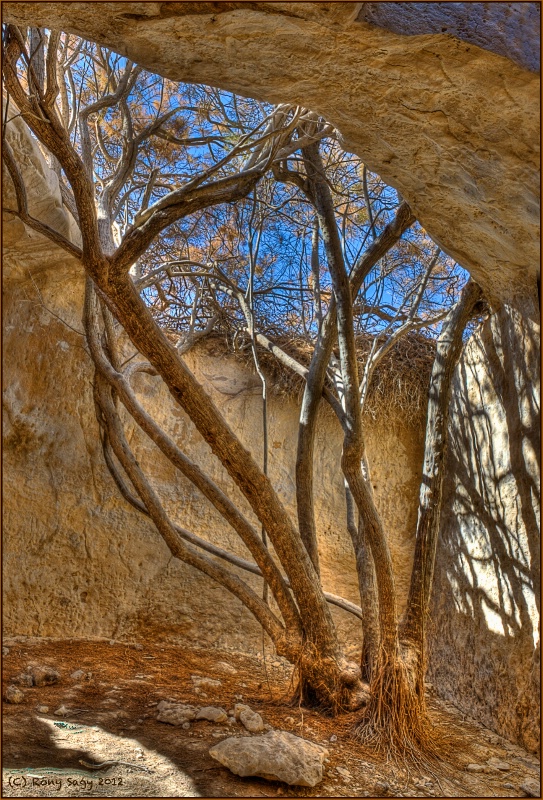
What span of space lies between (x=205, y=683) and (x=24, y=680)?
37.9 inches

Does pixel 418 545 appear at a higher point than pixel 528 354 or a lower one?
lower

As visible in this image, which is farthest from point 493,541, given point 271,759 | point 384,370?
point 384,370

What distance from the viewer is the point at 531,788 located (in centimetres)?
272

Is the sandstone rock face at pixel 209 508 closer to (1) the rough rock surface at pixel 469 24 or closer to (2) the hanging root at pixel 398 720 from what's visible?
(2) the hanging root at pixel 398 720

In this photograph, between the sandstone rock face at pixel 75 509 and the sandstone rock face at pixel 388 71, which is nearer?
the sandstone rock face at pixel 388 71

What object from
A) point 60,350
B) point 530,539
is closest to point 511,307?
point 530,539

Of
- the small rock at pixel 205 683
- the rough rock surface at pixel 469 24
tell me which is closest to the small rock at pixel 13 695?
the small rock at pixel 205 683

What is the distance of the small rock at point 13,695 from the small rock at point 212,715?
2.75 ft

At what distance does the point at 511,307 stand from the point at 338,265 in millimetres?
1008

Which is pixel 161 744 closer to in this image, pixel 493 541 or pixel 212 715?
pixel 212 715

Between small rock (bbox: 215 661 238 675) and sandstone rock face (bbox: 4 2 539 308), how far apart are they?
124 inches

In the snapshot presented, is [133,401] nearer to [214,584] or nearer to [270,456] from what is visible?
[214,584]

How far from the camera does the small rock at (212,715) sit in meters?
2.87

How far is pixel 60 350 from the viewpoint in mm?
5062
